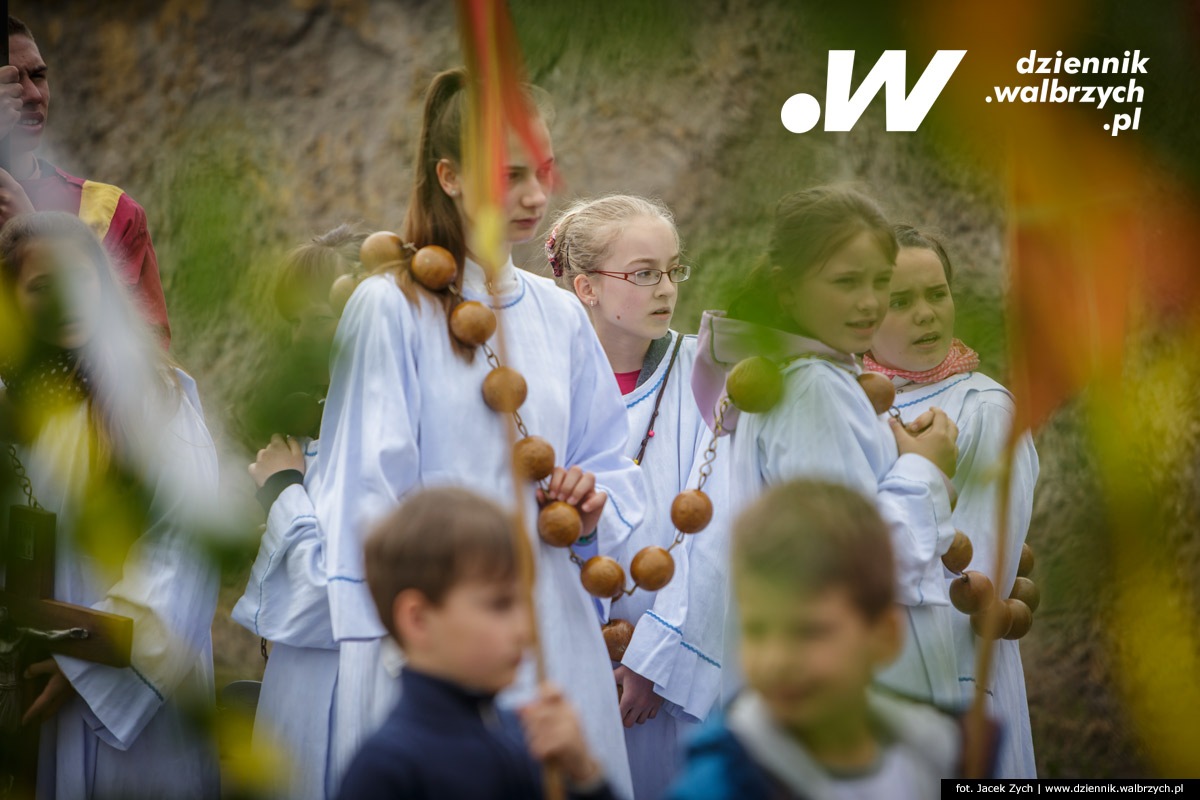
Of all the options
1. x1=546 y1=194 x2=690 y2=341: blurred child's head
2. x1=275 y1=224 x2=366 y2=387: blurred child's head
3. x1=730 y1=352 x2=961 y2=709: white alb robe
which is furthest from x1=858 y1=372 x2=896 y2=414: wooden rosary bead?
x1=275 y1=224 x2=366 y2=387: blurred child's head

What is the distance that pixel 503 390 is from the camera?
2.12 meters

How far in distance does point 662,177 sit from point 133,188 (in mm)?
4080

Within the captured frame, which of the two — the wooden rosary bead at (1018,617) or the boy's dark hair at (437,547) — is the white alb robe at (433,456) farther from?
the wooden rosary bead at (1018,617)

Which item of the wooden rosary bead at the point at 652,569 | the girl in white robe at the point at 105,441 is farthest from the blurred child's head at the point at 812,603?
the wooden rosary bead at the point at 652,569

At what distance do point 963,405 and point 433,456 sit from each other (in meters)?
1.34

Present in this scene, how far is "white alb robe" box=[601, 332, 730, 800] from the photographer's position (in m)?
2.74

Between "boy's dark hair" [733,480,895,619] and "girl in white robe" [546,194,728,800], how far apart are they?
52.1 inches

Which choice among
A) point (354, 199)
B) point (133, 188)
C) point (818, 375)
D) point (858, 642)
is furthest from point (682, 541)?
point (354, 199)

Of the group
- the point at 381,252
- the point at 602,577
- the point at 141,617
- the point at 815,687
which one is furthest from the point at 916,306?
the point at 141,617

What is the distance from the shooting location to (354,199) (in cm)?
529

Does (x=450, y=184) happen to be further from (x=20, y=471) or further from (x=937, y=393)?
(x=20, y=471)

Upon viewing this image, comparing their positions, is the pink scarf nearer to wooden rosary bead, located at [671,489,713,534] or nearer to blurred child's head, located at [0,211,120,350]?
wooden rosary bead, located at [671,489,713,534]

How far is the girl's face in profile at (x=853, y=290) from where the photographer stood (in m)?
2.09

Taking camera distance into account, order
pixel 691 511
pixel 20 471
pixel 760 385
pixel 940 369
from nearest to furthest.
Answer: pixel 20 471
pixel 760 385
pixel 691 511
pixel 940 369
